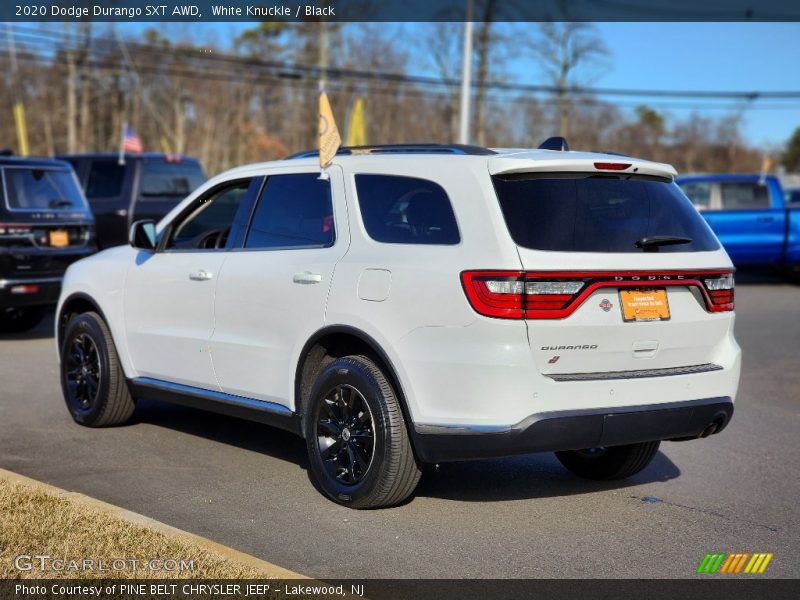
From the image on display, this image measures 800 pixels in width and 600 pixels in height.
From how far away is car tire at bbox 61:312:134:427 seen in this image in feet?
24.7

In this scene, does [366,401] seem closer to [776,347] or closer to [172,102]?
[776,347]

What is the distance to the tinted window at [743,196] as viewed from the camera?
67.4 ft

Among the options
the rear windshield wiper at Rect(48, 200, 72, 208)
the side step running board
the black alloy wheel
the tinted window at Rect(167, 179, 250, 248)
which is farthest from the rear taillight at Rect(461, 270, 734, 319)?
the rear windshield wiper at Rect(48, 200, 72, 208)

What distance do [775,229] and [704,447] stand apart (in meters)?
14.2

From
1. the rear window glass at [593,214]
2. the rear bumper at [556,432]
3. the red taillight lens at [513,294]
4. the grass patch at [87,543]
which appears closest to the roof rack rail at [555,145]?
the rear window glass at [593,214]

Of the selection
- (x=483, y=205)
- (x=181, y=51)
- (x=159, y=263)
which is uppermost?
(x=181, y=51)

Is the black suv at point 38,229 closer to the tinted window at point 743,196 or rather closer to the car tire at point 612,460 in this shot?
the car tire at point 612,460

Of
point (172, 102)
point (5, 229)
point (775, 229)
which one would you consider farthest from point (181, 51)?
point (5, 229)

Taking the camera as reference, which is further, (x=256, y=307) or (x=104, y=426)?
(x=104, y=426)

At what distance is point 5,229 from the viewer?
1194 cm

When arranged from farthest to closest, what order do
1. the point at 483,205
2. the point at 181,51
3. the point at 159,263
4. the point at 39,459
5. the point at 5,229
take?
the point at 181,51
the point at 5,229
the point at 159,263
the point at 39,459
the point at 483,205

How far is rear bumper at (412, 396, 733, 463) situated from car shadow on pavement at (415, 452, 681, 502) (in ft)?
2.91

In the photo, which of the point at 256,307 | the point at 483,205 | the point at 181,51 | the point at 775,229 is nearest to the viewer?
the point at 483,205

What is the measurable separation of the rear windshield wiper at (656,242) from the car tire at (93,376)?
3925 mm
